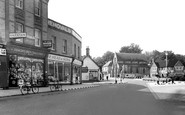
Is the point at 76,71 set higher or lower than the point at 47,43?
lower

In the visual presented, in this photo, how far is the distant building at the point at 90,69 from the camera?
56.7m

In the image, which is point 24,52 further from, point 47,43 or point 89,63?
point 89,63

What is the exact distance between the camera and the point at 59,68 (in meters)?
31.1

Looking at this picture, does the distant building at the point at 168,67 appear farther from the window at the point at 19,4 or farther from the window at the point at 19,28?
the window at the point at 19,4

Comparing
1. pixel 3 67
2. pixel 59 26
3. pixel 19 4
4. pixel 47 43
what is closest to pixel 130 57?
pixel 59 26

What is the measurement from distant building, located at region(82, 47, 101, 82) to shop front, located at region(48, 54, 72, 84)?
2204 centimetres

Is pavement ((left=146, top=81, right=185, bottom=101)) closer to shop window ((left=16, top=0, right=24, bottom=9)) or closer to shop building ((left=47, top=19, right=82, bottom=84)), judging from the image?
shop building ((left=47, top=19, right=82, bottom=84))

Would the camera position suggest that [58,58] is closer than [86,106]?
No

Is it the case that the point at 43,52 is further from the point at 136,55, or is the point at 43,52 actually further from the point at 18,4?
the point at 136,55

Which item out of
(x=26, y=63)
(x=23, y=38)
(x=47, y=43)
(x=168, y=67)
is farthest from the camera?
(x=168, y=67)

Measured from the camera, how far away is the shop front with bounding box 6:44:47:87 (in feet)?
70.4

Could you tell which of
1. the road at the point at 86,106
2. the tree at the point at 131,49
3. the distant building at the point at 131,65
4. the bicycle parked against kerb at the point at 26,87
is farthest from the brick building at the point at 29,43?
the tree at the point at 131,49

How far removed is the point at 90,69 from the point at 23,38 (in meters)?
36.0

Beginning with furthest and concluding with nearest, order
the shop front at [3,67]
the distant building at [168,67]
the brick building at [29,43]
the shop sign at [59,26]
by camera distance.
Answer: the distant building at [168,67], the shop sign at [59,26], the brick building at [29,43], the shop front at [3,67]
